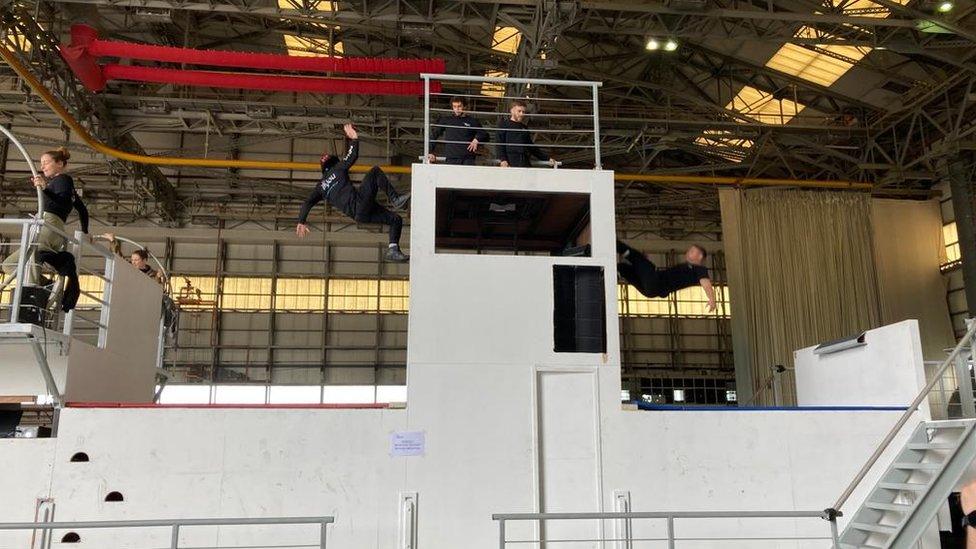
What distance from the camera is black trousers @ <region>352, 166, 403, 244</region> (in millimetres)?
10656

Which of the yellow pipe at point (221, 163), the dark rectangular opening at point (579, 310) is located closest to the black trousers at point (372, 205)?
the dark rectangular opening at point (579, 310)

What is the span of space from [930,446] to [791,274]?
16689 mm

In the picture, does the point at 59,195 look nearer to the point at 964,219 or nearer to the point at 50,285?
the point at 50,285

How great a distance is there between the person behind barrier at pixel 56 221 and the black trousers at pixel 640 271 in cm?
759

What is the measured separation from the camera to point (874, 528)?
8.91m

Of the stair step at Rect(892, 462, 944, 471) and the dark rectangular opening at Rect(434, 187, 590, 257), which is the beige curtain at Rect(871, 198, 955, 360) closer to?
the dark rectangular opening at Rect(434, 187, 590, 257)

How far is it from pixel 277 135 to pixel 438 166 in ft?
56.2

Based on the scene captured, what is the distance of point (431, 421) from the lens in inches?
366

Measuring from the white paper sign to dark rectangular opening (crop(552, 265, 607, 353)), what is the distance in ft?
7.17

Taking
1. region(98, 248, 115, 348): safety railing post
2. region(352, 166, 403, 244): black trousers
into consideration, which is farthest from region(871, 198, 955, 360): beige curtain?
region(98, 248, 115, 348): safety railing post

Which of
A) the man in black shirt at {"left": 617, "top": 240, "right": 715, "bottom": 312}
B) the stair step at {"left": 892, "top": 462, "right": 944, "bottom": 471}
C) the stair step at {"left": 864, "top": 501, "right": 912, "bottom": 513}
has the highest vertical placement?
the man in black shirt at {"left": 617, "top": 240, "right": 715, "bottom": 312}

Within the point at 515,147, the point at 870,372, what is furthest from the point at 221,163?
the point at 870,372

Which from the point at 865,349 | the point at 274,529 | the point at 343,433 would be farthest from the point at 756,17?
the point at 274,529

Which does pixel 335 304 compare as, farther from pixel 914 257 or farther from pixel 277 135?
pixel 914 257
